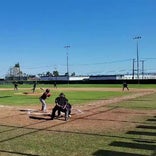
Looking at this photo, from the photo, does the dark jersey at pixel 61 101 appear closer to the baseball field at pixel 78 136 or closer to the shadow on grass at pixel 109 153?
the baseball field at pixel 78 136

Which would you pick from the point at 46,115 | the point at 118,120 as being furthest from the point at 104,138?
the point at 46,115

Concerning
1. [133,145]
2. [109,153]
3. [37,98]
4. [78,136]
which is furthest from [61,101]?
[37,98]

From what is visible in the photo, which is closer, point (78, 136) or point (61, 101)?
point (78, 136)

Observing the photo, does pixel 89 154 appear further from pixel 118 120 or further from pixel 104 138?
pixel 118 120

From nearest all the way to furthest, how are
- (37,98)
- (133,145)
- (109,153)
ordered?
(109,153) < (133,145) < (37,98)

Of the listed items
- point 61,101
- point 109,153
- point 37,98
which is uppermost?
point 61,101

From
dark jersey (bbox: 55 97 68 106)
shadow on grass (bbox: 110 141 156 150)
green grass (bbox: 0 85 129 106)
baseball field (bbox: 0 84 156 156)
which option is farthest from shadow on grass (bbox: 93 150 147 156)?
green grass (bbox: 0 85 129 106)

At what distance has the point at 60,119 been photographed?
15852mm

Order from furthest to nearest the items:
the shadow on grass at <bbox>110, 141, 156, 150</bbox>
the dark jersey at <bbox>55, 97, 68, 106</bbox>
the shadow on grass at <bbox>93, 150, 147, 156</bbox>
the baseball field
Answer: the dark jersey at <bbox>55, 97, 68, 106</bbox> < the shadow on grass at <bbox>110, 141, 156, 150</bbox> < the baseball field < the shadow on grass at <bbox>93, 150, 147, 156</bbox>

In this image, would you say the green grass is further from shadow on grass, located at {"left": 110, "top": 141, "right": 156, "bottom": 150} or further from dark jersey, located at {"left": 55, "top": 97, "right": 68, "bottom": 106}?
shadow on grass, located at {"left": 110, "top": 141, "right": 156, "bottom": 150}

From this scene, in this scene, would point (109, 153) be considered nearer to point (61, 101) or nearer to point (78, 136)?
point (78, 136)

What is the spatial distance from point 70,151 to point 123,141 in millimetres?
1914

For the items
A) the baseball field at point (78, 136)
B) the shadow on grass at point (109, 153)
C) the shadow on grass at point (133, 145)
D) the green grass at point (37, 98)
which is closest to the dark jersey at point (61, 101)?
the baseball field at point (78, 136)

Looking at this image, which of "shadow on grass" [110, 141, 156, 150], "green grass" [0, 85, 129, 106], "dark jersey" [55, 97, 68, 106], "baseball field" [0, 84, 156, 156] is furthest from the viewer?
"green grass" [0, 85, 129, 106]
